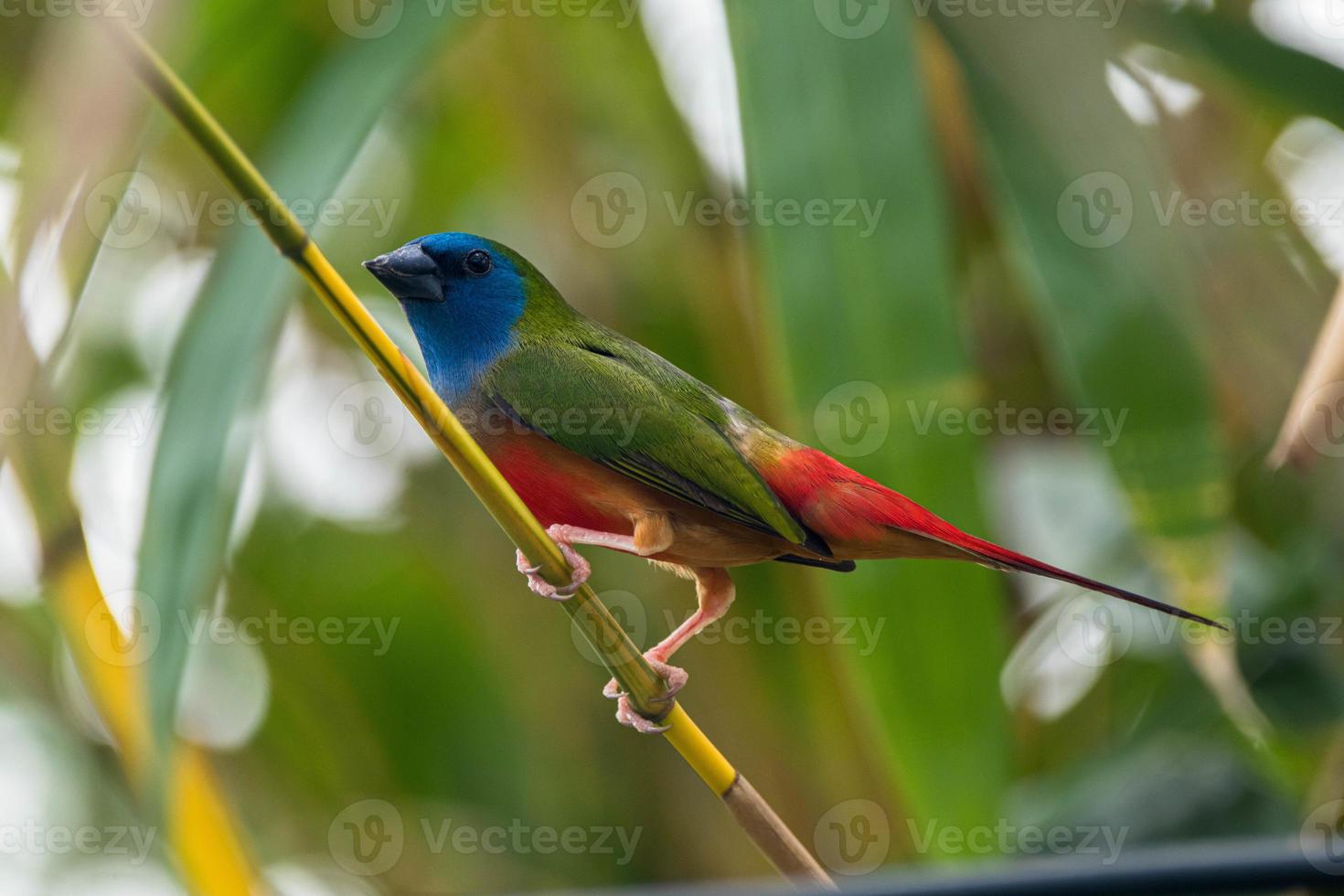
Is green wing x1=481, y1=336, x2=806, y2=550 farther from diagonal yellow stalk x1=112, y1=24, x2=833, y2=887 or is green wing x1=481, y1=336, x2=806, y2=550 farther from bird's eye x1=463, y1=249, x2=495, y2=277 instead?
diagonal yellow stalk x1=112, y1=24, x2=833, y2=887

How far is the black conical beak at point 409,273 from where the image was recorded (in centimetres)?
90

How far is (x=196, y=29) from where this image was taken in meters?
1.56

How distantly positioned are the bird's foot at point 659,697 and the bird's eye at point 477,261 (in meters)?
0.33

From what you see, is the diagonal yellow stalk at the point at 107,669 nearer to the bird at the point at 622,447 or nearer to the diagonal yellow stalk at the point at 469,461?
the bird at the point at 622,447

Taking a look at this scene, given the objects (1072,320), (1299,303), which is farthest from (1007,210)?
(1299,303)

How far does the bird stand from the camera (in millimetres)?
968

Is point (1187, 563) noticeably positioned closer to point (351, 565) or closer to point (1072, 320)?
point (1072, 320)

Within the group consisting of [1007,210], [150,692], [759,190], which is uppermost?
[759,190]

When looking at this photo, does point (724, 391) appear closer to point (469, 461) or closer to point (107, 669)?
point (107, 669)

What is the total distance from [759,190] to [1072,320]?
0.32m

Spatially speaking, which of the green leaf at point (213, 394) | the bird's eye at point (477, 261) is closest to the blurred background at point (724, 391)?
the green leaf at point (213, 394)

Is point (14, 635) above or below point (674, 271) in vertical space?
below

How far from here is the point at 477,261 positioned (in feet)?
3.26

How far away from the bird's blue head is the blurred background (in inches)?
5.0
